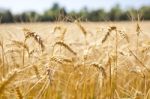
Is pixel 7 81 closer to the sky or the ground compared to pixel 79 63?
closer to the sky

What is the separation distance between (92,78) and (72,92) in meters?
0.25

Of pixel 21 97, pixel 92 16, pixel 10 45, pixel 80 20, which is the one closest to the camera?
pixel 21 97

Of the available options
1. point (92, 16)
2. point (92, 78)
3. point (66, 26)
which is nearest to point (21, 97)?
point (92, 78)

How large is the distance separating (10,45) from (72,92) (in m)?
0.50

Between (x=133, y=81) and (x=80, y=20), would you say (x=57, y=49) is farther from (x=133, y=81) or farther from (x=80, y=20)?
(x=133, y=81)

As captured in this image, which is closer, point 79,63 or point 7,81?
point 7,81

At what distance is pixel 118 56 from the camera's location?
9.24ft

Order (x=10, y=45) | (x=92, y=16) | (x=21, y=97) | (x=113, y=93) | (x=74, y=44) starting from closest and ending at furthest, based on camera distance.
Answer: (x=21, y=97) → (x=113, y=93) → (x=10, y=45) → (x=74, y=44) → (x=92, y=16)

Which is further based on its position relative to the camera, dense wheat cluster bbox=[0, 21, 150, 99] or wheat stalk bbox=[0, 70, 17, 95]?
dense wheat cluster bbox=[0, 21, 150, 99]

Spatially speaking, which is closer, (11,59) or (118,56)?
(118,56)

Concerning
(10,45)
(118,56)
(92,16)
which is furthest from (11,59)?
(92,16)

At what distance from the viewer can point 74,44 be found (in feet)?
12.7

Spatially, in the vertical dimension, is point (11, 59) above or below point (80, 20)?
below

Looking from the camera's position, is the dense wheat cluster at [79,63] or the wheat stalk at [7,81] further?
the dense wheat cluster at [79,63]
